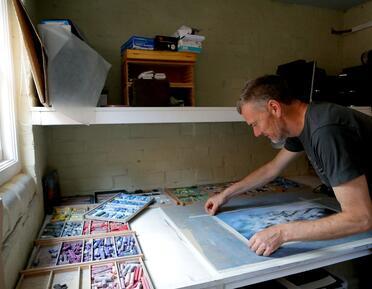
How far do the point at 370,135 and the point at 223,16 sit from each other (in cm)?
137

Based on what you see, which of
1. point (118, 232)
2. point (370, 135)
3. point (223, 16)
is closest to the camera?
point (370, 135)

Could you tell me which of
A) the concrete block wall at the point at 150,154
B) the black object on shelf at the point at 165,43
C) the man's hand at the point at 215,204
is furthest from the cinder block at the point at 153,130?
the man's hand at the point at 215,204

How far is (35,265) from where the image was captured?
1.02 metres

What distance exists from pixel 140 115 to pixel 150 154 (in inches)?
21.9

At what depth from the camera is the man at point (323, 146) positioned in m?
1.03

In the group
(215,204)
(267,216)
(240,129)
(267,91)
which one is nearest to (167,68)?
(240,129)

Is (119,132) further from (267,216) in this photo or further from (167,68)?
(267,216)

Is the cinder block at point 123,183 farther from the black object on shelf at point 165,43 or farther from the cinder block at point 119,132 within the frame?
the black object on shelf at point 165,43

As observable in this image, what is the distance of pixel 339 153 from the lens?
1030 mm

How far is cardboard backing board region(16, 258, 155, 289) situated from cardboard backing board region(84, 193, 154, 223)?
Result: 1.23 feet

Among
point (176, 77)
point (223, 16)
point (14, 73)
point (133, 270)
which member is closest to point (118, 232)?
point (133, 270)

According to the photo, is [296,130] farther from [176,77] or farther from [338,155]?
[176,77]

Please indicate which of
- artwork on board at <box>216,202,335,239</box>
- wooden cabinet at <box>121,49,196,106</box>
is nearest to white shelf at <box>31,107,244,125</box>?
wooden cabinet at <box>121,49,196,106</box>

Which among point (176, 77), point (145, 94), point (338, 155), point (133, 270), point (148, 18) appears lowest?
point (133, 270)
